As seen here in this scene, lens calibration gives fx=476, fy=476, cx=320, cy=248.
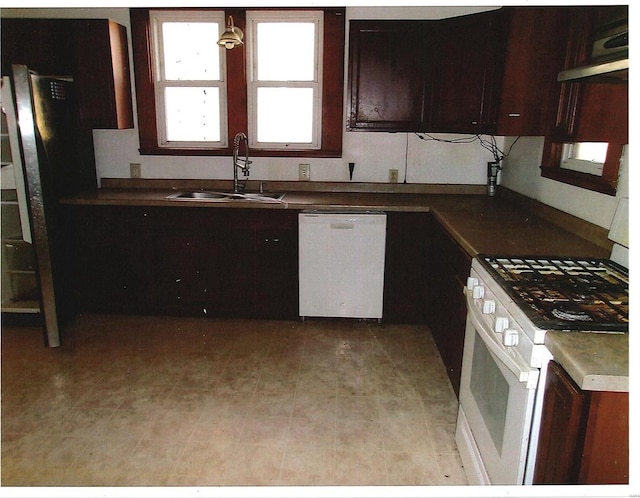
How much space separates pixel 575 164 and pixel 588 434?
5.83ft

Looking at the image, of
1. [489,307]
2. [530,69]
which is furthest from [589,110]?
[489,307]

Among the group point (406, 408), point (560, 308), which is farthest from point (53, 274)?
point (560, 308)

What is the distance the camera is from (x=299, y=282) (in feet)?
11.1

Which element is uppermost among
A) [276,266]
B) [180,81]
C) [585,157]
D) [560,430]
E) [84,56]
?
[84,56]

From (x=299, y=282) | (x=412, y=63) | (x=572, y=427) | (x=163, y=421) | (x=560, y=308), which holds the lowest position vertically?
(x=163, y=421)

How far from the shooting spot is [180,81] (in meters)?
3.65

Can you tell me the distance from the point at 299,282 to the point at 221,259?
1.89 ft

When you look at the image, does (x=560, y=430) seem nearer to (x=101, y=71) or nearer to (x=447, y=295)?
(x=447, y=295)

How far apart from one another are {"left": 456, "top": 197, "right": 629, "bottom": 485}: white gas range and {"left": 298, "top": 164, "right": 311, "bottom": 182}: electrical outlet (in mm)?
2000

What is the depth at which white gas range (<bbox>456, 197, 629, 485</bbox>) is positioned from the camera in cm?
133

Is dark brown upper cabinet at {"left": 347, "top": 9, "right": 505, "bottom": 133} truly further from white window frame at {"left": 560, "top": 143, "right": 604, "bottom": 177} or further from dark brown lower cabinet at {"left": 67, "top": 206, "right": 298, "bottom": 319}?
dark brown lower cabinet at {"left": 67, "top": 206, "right": 298, "bottom": 319}

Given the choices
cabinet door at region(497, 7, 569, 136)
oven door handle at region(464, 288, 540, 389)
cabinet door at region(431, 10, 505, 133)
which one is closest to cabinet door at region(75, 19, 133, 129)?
cabinet door at region(431, 10, 505, 133)

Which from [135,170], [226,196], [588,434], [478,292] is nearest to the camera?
[588,434]

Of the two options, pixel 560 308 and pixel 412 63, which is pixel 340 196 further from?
pixel 560 308
